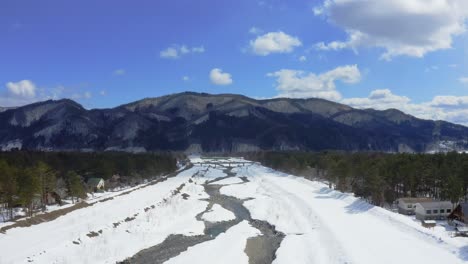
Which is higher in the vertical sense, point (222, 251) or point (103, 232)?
point (103, 232)

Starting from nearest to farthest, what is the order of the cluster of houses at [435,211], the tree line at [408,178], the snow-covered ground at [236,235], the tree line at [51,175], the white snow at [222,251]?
1. the snow-covered ground at [236,235]
2. the white snow at [222,251]
3. the cluster of houses at [435,211]
4. the tree line at [51,175]
5. the tree line at [408,178]

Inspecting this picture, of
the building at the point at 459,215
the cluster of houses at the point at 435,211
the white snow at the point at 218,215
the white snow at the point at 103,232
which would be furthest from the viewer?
the white snow at the point at 218,215

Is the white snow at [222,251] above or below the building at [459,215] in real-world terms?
below

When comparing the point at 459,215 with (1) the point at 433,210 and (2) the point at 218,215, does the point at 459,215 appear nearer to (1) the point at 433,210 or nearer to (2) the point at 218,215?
(1) the point at 433,210

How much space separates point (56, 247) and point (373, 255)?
28921 mm

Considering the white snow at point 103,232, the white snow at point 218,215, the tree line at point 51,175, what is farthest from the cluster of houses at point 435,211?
the tree line at point 51,175

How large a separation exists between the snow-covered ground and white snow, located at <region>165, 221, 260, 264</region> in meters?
0.09

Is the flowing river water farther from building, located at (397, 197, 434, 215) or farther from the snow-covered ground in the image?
building, located at (397, 197, 434, 215)

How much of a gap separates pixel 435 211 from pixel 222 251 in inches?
1316

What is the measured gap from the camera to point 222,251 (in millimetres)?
41375

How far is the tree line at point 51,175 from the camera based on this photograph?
190ft

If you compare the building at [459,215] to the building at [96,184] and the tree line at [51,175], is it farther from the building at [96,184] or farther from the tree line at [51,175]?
the building at [96,184]

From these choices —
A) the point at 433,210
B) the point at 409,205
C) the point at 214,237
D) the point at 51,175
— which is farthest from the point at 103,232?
the point at 409,205

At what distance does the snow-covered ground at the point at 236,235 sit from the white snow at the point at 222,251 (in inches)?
3.5
